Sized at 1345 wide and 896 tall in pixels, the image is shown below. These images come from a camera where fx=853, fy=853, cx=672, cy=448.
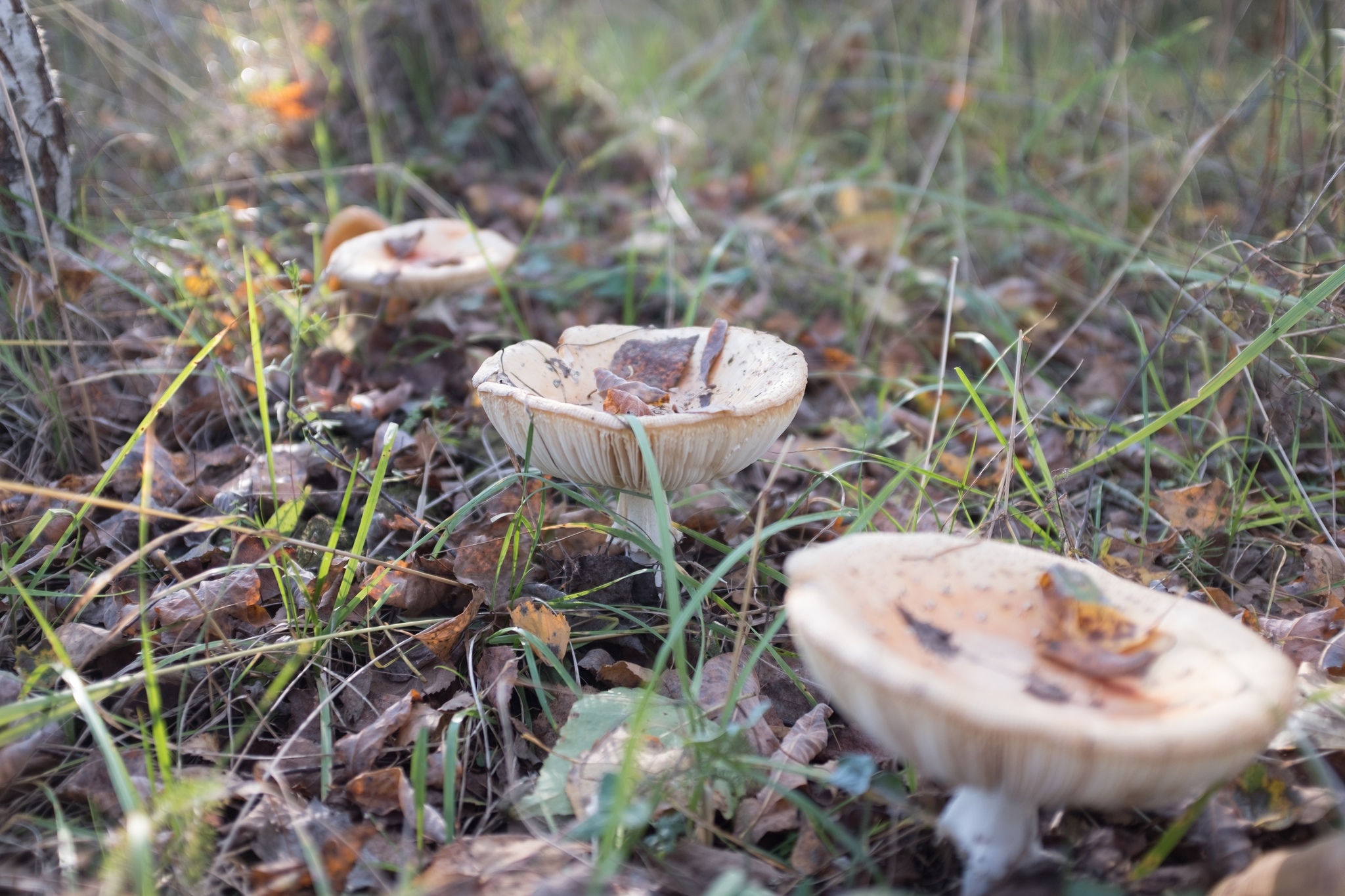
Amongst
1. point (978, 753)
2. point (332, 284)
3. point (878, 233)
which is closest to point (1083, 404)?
point (878, 233)

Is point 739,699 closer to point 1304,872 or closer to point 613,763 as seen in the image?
point 613,763

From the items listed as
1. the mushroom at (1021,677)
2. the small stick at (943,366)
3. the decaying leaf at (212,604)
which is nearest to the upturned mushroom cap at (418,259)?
the decaying leaf at (212,604)

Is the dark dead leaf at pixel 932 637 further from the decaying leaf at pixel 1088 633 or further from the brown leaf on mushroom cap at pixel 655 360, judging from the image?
the brown leaf on mushroom cap at pixel 655 360

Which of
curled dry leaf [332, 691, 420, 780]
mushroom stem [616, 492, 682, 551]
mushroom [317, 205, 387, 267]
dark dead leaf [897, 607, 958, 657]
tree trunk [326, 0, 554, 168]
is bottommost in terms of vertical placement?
curled dry leaf [332, 691, 420, 780]

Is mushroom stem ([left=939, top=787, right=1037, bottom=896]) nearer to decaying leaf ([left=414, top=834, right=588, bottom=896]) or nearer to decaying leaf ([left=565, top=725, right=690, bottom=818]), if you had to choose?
decaying leaf ([left=565, top=725, right=690, bottom=818])

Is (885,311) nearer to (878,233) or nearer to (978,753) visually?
(878,233)

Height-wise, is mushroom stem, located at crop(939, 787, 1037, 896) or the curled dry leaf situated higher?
mushroom stem, located at crop(939, 787, 1037, 896)

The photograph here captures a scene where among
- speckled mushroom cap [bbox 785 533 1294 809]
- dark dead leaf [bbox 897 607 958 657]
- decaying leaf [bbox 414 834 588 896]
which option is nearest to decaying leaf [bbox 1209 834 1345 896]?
speckled mushroom cap [bbox 785 533 1294 809]

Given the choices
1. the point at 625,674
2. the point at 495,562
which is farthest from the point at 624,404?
the point at 625,674
